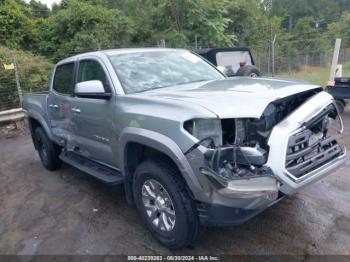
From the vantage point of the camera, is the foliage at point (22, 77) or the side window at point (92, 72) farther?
the foliage at point (22, 77)

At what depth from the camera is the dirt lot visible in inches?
138

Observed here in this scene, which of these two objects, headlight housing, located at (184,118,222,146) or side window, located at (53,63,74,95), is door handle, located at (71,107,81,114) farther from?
headlight housing, located at (184,118,222,146)

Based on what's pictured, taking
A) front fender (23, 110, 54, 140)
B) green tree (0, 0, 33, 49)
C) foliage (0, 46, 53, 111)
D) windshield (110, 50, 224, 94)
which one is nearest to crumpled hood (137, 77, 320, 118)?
windshield (110, 50, 224, 94)

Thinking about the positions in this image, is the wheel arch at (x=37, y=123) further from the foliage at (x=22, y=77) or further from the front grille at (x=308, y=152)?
the foliage at (x=22, y=77)

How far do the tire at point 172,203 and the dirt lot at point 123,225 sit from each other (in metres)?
0.18

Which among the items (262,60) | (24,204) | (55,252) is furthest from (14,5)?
(55,252)

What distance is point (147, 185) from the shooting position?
3.57 m

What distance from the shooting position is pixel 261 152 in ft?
9.68

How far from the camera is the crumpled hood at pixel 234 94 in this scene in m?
2.99

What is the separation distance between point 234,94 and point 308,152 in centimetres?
82

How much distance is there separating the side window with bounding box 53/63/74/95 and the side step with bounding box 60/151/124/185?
910 millimetres

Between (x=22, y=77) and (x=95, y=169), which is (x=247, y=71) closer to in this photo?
(x=95, y=169)

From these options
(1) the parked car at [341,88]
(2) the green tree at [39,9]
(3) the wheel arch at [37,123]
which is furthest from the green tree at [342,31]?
(3) the wheel arch at [37,123]

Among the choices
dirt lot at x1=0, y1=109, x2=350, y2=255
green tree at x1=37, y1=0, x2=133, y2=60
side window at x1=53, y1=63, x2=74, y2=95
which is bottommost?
dirt lot at x1=0, y1=109, x2=350, y2=255
